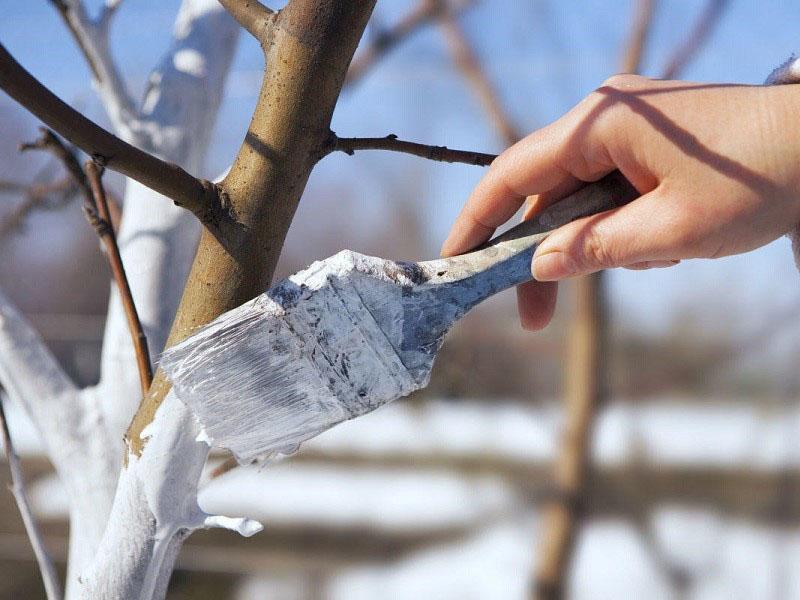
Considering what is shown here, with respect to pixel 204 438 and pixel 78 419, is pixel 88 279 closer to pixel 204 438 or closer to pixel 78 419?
pixel 78 419

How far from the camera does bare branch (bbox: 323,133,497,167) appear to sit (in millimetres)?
313

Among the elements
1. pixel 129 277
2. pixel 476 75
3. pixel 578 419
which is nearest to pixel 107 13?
pixel 129 277

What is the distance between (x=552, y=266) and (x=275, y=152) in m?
0.11

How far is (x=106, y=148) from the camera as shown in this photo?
24cm

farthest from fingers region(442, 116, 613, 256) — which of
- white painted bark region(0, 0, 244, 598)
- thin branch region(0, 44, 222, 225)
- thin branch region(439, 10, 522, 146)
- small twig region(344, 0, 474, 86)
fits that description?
thin branch region(439, 10, 522, 146)

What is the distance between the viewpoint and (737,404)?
146 centimetres

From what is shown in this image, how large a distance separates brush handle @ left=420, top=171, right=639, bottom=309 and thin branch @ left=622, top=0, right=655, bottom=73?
2.74ft

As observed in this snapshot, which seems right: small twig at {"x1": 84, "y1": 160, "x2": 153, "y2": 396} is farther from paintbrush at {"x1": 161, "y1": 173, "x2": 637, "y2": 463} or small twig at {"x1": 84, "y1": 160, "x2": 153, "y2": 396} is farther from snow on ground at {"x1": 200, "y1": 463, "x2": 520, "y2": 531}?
snow on ground at {"x1": 200, "y1": 463, "x2": 520, "y2": 531}

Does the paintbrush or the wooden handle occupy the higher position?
the wooden handle

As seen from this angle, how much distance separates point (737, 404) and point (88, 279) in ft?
4.88

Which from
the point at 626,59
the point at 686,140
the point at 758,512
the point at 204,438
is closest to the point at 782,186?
the point at 686,140

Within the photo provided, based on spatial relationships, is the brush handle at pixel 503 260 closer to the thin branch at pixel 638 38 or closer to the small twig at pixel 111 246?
the small twig at pixel 111 246

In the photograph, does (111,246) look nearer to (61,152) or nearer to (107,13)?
(61,152)

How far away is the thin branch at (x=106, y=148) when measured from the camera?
216 mm
